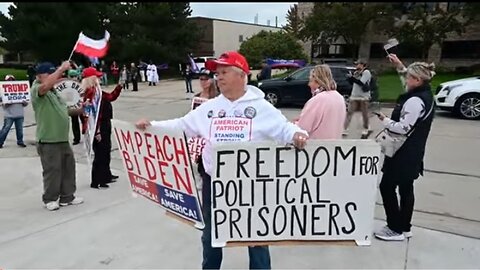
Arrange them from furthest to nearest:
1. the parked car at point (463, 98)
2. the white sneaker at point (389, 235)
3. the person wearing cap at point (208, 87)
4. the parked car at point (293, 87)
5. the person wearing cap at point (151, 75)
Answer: the person wearing cap at point (151, 75) → the parked car at point (293, 87) → the parked car at point (463, 98) → the person wearing cap at point (208, 87) → the white sneaker at point (389, 235)

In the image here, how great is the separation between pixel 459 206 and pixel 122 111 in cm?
1137

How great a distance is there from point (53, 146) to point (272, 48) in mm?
30417

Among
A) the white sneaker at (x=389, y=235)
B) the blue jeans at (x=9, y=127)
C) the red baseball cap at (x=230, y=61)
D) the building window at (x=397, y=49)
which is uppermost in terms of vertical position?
the building window at (x=397, y=49)

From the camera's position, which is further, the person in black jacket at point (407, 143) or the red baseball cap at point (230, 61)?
the person in black jacket at point (407, 143)

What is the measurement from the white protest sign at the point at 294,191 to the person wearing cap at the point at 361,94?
6.25 m

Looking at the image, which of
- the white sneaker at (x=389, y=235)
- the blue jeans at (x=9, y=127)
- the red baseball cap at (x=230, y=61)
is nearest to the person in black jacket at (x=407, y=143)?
the white sneaker at (x=389, y=235)

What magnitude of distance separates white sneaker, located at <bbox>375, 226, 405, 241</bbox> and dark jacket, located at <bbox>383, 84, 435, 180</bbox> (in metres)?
0.56

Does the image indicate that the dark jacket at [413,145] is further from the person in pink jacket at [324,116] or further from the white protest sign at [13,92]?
the white protest sign at [13,92]

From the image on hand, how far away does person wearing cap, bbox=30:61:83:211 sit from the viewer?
435 cm

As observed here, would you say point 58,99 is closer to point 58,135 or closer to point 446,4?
point 58,135

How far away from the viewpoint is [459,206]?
465 centimetres

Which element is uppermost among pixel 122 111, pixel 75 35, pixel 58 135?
pixel 75 35

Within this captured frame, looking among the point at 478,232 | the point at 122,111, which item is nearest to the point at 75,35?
the point at 478,232

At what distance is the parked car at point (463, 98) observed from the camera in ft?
35.6
